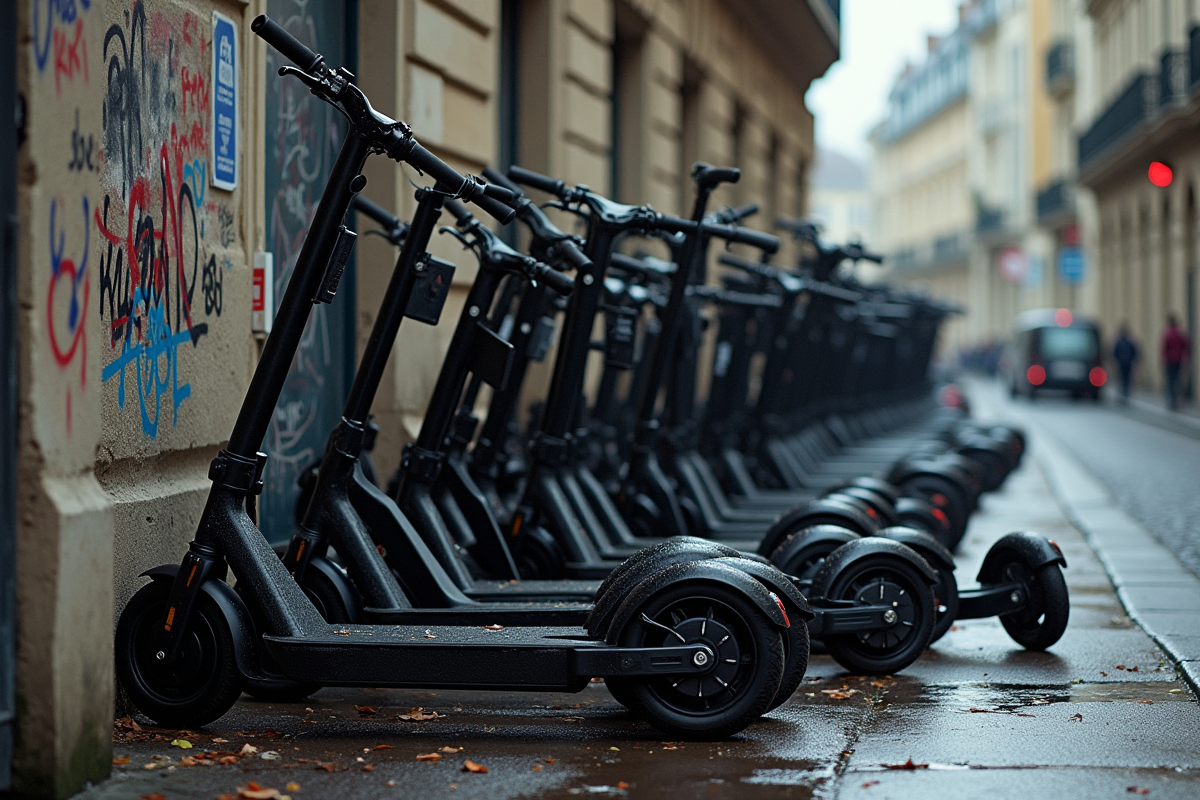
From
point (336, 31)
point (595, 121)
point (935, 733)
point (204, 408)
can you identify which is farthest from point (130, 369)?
point (595, 121)

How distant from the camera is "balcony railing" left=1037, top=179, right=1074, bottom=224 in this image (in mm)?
49531

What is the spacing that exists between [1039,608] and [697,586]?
82.8 inches

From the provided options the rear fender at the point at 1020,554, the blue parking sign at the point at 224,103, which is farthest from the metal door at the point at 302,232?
the rear fender at the point at 1020,554

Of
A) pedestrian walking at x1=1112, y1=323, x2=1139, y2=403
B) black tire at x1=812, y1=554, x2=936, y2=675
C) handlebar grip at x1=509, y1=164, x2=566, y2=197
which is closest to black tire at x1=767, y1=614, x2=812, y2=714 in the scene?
black tire at x1=812, y1=554, x2=936, y2=675

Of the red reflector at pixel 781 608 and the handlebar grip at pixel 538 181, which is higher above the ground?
the handlebar grip at pixel 538 181

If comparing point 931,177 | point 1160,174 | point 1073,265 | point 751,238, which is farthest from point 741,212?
point 931,177

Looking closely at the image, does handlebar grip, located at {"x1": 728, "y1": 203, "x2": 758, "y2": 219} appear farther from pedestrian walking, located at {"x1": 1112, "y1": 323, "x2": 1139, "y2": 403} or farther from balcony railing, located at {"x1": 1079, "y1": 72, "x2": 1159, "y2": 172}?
balcony railing, located at {"x1": 1079, "y1": 72, "x2": 1159, "y2": 172}

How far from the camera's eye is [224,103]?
576 centimetres

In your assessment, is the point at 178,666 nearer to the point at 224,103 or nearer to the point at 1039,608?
the point at 224,103

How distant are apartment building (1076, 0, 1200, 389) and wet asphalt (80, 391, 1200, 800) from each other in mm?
26030

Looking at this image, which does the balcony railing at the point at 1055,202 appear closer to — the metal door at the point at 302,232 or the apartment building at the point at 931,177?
the apartment building at the point at 931,177

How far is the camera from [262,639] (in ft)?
14.5

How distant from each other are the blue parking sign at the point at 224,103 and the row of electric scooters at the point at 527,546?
1.76ft

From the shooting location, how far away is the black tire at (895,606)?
5.33 metres
